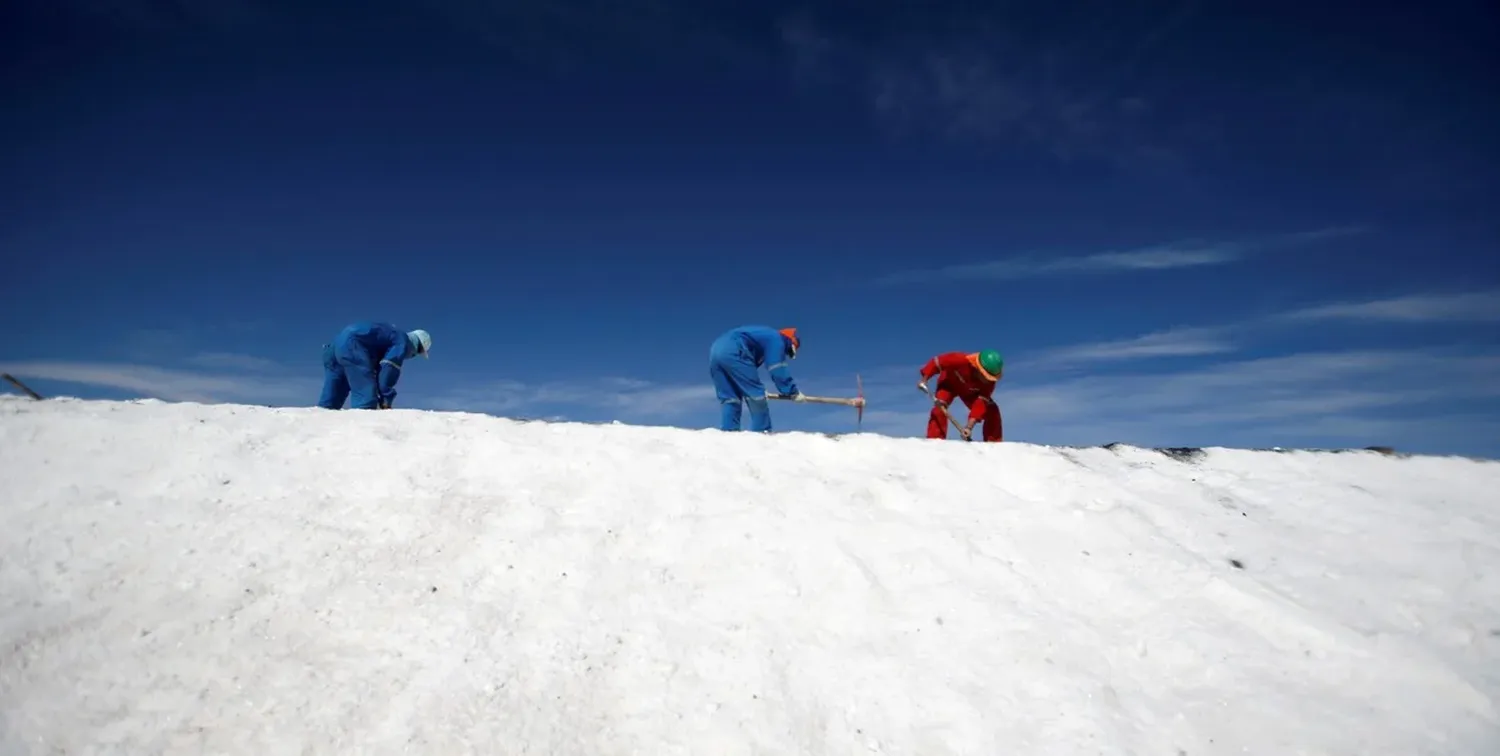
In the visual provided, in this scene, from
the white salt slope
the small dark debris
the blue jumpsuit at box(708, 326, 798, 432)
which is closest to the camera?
the white salt slope

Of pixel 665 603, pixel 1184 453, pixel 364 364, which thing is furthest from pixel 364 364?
pixel 1184 453

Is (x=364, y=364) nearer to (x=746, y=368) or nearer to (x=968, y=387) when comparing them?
(x=746, y=368)

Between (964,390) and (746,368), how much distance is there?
9.53 feet

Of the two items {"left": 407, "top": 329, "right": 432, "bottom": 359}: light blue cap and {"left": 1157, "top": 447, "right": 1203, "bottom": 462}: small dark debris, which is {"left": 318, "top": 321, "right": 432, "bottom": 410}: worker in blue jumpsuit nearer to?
{"left": 407, "top": 329, "right": 432, "bottom": 359}: light blue cap

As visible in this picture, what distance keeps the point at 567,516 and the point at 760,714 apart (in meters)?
1.69

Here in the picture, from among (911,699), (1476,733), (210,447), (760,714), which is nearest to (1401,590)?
(1476,733)

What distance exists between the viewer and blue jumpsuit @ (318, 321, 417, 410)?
9555mm

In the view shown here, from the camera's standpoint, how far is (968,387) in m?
9.56

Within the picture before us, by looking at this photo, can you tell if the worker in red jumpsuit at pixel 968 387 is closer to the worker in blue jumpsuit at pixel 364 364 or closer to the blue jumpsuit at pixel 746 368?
the blue jumpsuit at pixel 746 368

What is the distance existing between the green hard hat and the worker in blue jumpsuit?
771 cm

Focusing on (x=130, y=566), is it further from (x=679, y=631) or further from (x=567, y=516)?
(x=679, y=631)

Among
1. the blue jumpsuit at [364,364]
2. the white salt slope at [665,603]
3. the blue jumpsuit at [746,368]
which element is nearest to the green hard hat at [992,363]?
the blue jumpsuit at [746,368]

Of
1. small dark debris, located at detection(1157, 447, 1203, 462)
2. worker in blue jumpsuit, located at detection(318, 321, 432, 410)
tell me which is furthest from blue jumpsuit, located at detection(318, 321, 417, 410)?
small dark debris, located at detection(1157, 447, 1203, 462)

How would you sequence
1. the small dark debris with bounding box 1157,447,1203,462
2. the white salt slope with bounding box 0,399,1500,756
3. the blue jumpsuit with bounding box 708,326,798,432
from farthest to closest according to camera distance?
the blue jumpsuit with bounding box 708,326,798,432
the small dark debris with bounding box 1157,447,1203,462
the white salt slope with bounding box 0,399,1500,756
